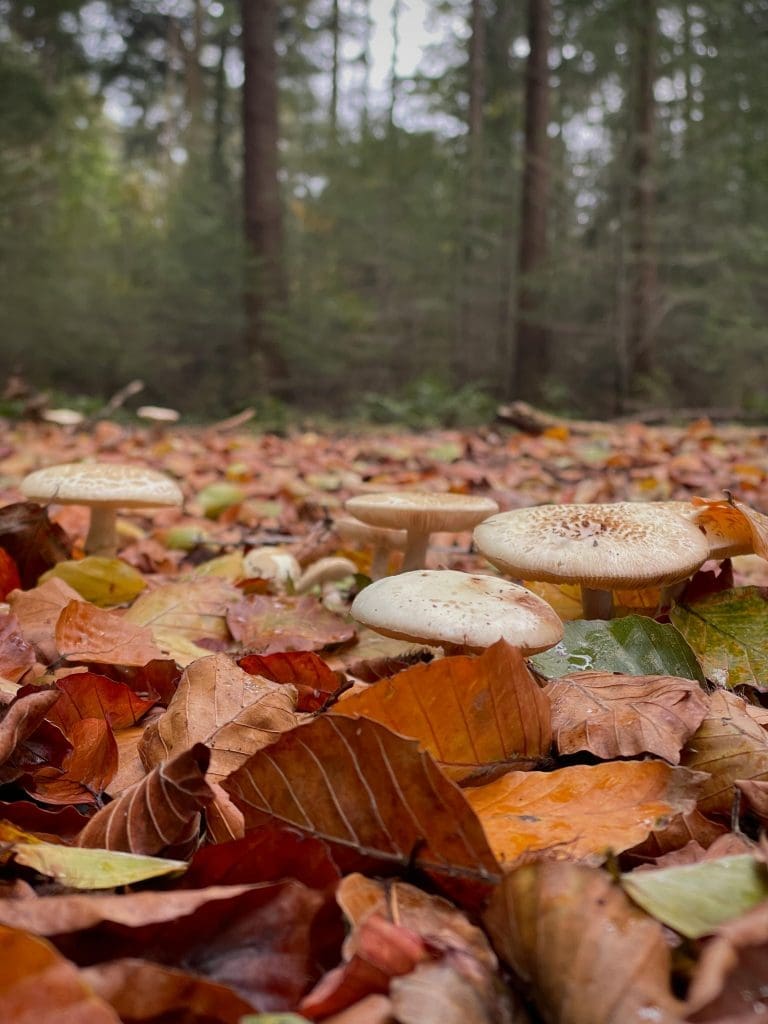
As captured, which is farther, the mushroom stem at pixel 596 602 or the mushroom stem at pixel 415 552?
the mushroom stem at pixel 415 552

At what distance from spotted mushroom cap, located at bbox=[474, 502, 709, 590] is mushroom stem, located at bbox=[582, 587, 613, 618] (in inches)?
5.5

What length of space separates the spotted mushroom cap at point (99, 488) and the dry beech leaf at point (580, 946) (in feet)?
5.03

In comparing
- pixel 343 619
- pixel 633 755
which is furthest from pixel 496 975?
pixel 343 619

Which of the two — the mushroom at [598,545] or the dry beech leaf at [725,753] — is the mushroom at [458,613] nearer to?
the mushroom at [598,545]

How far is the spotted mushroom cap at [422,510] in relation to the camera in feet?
5.48

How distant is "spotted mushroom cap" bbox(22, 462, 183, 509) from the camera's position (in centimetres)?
193

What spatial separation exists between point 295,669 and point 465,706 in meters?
0.41

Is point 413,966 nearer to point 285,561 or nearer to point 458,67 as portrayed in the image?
point 285,561

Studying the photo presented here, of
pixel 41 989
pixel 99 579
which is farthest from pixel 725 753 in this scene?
pixel 99 579

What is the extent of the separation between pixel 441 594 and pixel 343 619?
53 centimetres

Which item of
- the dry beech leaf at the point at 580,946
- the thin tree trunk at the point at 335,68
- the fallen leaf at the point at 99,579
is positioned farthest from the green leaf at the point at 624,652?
the thin tree trunk at the point at 335,68

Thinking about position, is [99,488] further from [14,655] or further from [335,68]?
[335,68]

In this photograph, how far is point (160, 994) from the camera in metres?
0.56

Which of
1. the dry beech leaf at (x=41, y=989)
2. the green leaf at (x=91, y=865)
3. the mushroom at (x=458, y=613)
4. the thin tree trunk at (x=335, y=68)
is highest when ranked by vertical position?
the thin tree trunk at (x=335, y=68)
